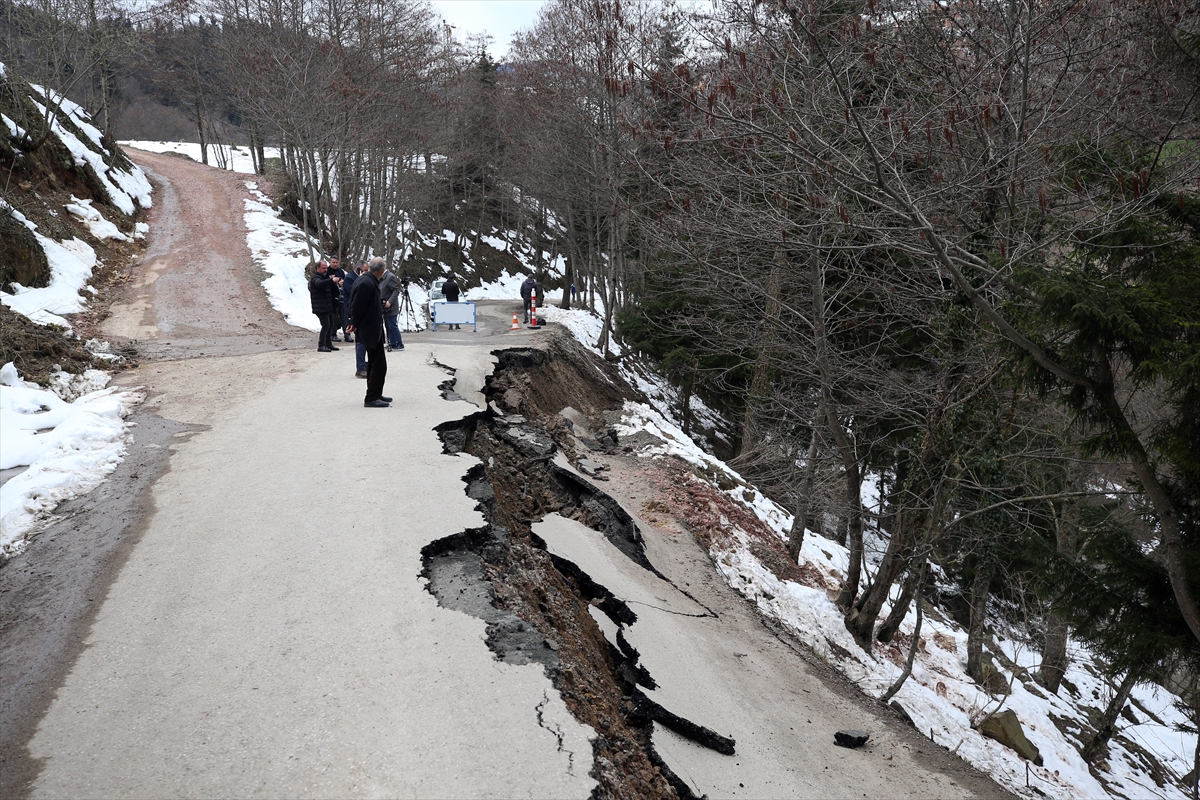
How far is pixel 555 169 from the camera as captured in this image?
1101 inches

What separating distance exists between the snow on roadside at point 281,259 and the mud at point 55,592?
11.4 m

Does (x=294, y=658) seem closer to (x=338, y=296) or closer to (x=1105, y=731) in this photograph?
(x=338, y=296)

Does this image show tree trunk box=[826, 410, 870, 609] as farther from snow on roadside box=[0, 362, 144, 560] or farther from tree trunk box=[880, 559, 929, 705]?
snow on roadside box=[0, 362, 144, 560]

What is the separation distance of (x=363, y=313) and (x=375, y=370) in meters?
0.81

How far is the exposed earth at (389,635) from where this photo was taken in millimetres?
3586

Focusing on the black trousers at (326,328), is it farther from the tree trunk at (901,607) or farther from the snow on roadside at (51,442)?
the tree trunk at (901,607)

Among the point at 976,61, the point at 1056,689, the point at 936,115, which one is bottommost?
the point at 1056,689

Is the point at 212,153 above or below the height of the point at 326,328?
above

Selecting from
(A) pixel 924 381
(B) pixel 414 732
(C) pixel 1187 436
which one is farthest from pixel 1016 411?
(B) pixel 414 732

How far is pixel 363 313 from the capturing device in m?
9.74

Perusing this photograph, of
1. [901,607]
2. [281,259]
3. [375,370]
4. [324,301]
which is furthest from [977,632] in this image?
[281,259]

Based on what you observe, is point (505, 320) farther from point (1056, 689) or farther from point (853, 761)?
point (853, 761)

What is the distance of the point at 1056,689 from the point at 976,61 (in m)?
13.9

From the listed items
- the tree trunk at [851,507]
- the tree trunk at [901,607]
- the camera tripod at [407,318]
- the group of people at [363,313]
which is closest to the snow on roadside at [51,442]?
the group of people at [363,313]
